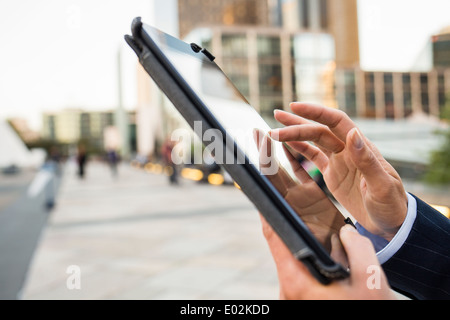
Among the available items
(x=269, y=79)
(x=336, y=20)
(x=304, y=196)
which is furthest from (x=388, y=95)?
(x=304, y=196)

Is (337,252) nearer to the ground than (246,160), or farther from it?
nearer to the ground

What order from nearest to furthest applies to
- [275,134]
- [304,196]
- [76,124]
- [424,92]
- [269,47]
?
[304,196], [275,134], [269,47], [424,92], [76,124]

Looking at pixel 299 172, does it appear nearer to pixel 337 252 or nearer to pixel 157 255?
pixel 337 252

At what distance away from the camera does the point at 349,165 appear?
1.17 meters

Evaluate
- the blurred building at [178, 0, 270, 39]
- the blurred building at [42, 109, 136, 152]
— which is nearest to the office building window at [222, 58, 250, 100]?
the blurred building at [178, 0, 270, 39]

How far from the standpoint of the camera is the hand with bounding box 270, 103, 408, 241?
0.94m

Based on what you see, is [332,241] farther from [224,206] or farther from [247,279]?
[224,206]

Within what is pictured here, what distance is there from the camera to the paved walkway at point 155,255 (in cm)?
451

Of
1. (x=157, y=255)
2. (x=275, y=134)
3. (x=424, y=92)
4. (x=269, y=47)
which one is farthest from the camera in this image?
(x=424, y=92)

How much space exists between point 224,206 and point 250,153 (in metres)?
10.0

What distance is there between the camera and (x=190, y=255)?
593 centimetres

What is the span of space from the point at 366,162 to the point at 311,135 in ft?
0.46
